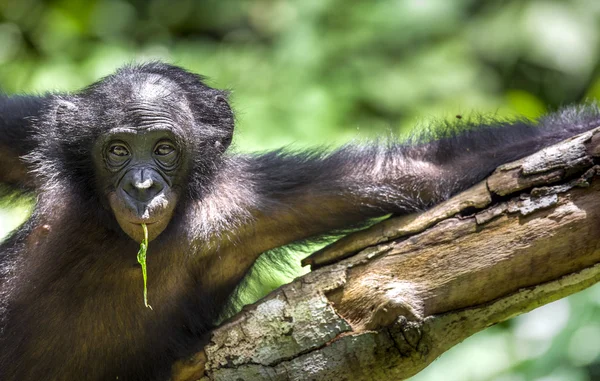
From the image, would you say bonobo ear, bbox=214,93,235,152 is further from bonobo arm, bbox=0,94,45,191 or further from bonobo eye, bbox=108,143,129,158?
bonobo arm, bbox=0,94,45,191

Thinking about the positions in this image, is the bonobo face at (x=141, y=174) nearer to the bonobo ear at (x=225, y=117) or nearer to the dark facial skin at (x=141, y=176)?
the dark facial skin at (x=141, y=176)

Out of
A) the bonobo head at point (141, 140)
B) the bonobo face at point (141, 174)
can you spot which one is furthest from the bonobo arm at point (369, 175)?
the bonobo face at point (141, 174)

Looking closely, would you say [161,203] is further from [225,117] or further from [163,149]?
[225,117]

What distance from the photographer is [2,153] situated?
448 cm

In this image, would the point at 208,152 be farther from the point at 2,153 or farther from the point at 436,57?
the point at 436,57

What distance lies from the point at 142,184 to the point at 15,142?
49.3 inches

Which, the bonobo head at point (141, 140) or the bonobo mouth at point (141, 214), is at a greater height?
the bonobo head at point (141, 140)

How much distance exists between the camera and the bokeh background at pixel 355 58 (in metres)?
8.20

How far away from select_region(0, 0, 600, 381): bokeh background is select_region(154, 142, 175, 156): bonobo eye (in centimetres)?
344

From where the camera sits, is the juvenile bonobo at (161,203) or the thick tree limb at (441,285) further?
the juvenile bonobo at (161,203)

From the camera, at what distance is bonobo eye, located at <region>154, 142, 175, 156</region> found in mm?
3993

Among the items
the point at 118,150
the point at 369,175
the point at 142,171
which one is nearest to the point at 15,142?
the point at 118,150

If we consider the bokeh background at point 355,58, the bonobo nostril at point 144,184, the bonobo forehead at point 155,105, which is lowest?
the bonobo nostril at point 144,184

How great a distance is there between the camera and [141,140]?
391 cm
